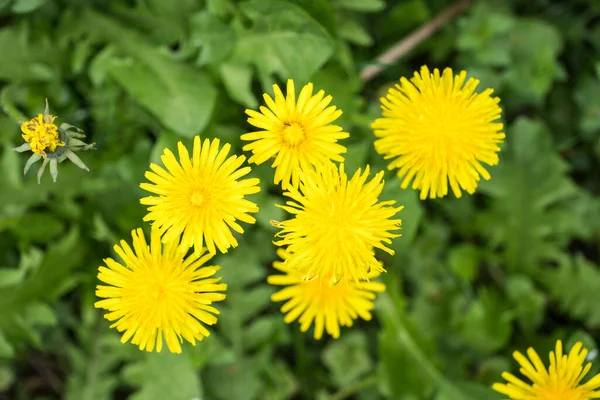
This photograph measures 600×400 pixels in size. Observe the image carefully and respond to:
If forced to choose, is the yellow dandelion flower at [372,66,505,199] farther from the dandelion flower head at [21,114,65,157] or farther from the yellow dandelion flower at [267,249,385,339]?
the dandelion flower head at [21,114,65,157]

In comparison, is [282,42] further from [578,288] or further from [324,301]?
[578,288]

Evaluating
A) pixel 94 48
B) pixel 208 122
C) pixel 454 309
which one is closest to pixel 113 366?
pixel 208 122

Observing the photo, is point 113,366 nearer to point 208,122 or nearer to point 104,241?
point 104,241

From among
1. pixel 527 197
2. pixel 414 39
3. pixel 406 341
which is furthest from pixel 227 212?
pixel 527 197

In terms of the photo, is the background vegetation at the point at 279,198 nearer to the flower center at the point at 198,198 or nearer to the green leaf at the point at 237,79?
the green leaf at the point at 237,79

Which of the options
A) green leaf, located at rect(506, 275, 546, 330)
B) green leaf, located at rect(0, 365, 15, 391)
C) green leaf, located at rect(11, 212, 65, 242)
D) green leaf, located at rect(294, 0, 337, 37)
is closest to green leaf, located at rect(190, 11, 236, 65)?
green leaf, located at rect(294, 0, 337, 37)
